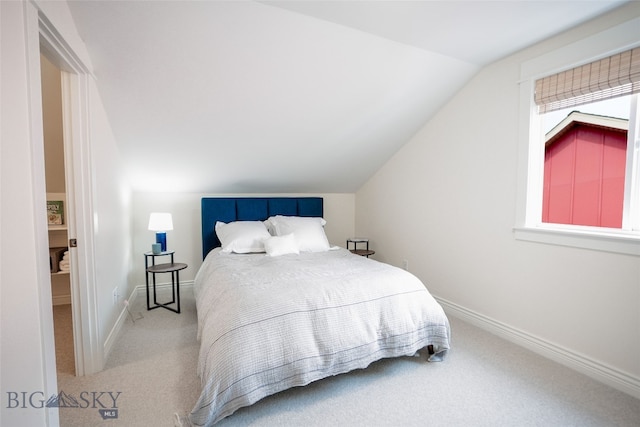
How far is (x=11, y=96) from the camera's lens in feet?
3.77

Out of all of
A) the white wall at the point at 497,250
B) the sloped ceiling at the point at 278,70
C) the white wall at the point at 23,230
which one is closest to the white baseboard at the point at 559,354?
the white wall at the point at 497,250

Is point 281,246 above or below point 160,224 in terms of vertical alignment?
below

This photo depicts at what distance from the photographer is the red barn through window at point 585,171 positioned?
210 centimetres

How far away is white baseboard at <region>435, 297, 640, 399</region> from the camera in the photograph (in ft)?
6.26

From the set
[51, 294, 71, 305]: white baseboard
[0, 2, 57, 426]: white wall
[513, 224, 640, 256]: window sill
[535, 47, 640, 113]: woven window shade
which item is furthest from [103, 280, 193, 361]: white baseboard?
[535, 47, 640, 113]: woven window shade

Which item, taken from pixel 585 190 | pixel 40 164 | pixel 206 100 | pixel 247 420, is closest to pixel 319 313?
pixel 247 420

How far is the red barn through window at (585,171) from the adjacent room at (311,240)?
0.6 inches

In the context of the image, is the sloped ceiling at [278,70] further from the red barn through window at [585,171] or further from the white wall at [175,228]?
the red barn through window at [585,171]

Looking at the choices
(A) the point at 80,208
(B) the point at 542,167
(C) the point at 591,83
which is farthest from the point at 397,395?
(C) the point at 591,83

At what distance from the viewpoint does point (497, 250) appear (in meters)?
2.67

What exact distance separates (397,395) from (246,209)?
276cm

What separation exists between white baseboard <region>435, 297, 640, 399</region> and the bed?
75cm

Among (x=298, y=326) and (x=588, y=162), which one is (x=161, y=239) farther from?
(x=588, y=162)

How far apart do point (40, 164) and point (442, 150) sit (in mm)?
3107
